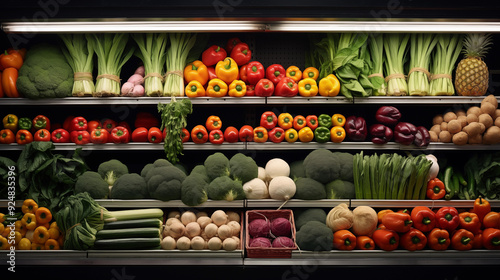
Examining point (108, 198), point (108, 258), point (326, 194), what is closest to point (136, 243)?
point (108, 258)

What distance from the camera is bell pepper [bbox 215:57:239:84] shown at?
3.99 meters

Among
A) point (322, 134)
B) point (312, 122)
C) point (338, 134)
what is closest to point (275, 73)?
point (312, 122)

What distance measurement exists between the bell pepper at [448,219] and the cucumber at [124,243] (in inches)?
105

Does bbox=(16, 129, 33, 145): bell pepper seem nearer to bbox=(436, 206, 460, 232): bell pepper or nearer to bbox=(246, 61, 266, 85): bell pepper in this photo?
bbox=(246, 61, 266, 85): bell pepper

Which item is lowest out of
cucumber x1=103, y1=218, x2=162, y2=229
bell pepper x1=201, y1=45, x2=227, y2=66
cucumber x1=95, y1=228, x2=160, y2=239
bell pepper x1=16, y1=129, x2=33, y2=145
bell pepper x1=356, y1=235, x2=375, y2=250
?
bell pepper x1=356, y1=235, x2=375, y2=250

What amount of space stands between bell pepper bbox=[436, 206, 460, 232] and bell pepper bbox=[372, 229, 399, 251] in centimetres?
45

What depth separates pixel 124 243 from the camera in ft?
11.3

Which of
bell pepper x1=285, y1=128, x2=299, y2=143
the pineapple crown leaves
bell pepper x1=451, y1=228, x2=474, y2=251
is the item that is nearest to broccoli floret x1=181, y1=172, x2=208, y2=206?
bell pepper x1=285, y1=128, x2=299, y2=143

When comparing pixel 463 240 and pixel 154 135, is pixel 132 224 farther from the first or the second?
pixel 463 240

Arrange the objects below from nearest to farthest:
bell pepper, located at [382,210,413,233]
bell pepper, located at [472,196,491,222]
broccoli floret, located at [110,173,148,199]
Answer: bell pepper, located at [382,210,413,233]
bell pepper, located at [472,196,491,222]
broccoli floret, located at [110,173,148,199]

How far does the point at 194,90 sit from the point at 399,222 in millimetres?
2389

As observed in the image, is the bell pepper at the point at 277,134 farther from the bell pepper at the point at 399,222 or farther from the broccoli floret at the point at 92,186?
the broccoli floret at the point at 92,186

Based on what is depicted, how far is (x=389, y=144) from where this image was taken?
13.1 ft
